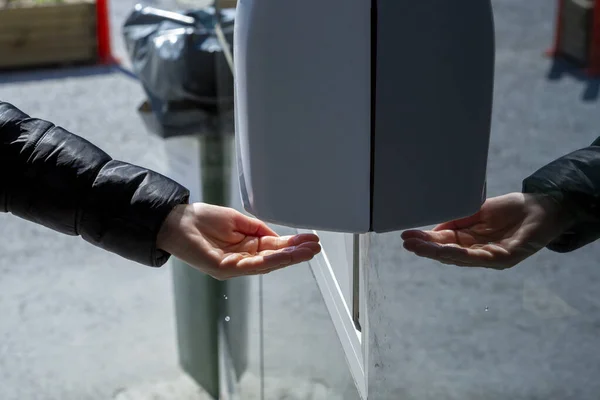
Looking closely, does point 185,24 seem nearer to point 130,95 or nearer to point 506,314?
point 130,95

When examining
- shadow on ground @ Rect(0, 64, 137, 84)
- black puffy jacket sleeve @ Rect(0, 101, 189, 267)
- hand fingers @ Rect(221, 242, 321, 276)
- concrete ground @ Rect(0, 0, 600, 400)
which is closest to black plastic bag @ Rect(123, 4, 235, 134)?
concrete ground @ Rect(0, 0, 600, 400)

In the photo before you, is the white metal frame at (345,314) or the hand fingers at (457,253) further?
the white metal frame at (345,314)

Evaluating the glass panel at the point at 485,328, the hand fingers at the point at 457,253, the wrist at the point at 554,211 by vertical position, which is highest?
the wrist at the point at 554,211

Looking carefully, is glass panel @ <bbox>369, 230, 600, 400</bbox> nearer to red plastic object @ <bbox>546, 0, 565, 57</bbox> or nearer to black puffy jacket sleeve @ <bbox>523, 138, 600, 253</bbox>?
black puffy jacket sleeve @ <bbox>523, 138, 600, 253</bbox>

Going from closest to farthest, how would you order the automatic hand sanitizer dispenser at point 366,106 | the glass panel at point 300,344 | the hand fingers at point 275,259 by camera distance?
1. the automatic hand sanitizer dispenser at point 366,106
2. the hand fingers at point 275,259
3. the glass panel at point 300,344

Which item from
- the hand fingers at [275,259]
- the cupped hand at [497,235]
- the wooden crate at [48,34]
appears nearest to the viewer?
the cupped hand at [497,235]

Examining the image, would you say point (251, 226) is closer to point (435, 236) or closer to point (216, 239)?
point (216, 239)

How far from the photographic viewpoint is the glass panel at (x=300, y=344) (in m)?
1.14

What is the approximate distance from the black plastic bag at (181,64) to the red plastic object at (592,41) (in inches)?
58.1

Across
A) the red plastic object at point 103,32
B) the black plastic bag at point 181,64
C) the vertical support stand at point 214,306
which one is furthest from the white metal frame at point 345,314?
the red plastic object at point 103,32

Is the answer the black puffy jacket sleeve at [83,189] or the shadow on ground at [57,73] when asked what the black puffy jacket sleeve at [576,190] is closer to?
the black puffy jacket sleeve at [83,189]

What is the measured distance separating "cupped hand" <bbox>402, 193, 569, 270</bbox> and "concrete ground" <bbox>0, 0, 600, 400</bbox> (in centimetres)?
1

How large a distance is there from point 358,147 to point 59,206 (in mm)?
382

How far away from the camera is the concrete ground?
1.96 feet
